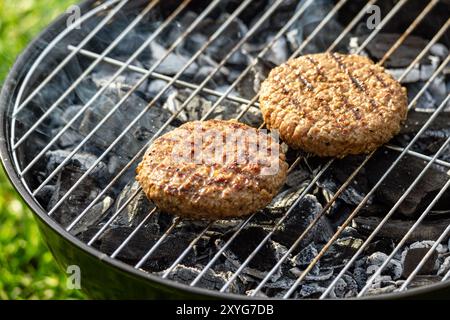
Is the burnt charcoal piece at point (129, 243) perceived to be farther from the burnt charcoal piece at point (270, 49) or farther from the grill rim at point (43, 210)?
the burnt charcoal piece at point (270, 49)

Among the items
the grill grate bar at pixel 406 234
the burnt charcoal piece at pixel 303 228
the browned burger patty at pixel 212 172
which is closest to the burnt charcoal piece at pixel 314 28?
the browned burger patty at pixel 212 172

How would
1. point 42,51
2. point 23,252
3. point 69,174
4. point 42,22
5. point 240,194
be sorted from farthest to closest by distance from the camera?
point 42,22 < point 23,252 < point 42,51 < point 69,174 < point 240,194

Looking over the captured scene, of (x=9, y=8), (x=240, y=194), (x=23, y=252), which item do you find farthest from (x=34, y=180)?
(x=9, y=8)

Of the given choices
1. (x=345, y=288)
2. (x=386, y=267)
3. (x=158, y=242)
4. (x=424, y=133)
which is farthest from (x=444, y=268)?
(x=158, y=242)
